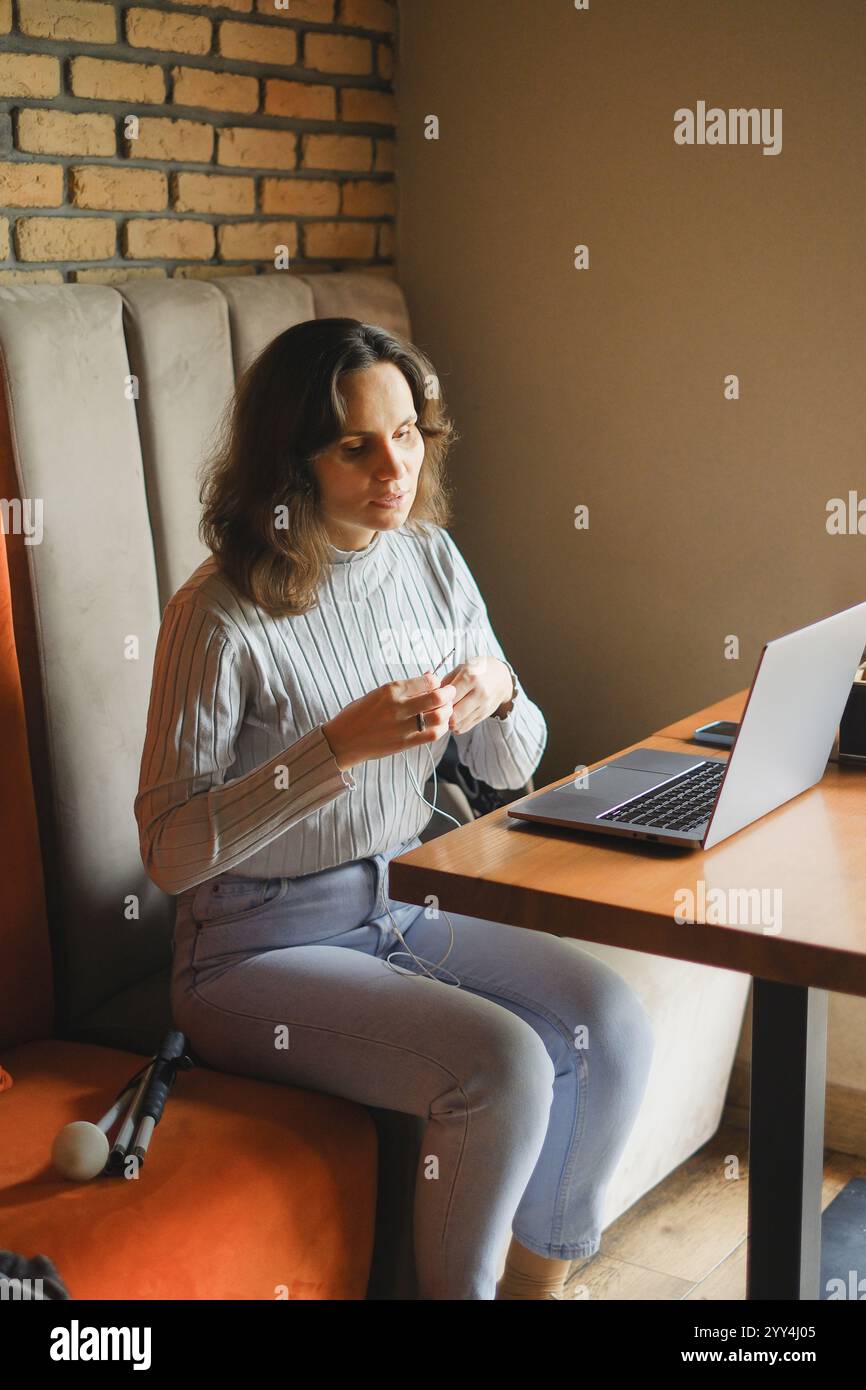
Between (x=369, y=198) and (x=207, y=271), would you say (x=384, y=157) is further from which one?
(x=207, y=271)

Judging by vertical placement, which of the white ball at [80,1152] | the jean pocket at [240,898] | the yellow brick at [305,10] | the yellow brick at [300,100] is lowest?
→ the white ball at [80,1152]

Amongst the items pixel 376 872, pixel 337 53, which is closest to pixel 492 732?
pixel 376 872

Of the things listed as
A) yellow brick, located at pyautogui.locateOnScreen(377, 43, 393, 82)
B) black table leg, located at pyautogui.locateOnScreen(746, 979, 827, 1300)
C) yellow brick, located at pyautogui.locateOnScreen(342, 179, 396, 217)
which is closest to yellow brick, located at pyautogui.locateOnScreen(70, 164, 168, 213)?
yellow brick, located at pyautogui.locateOnScreen(342, 179, 396, 217)

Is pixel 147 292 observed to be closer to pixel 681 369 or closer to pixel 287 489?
pixel 287 489

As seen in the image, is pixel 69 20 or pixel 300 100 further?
pixel 300 100

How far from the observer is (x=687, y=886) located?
129 cm

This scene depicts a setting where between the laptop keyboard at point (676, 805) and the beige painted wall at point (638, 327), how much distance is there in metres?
0.80

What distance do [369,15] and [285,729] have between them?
4.96 feet

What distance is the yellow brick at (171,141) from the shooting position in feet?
7.00

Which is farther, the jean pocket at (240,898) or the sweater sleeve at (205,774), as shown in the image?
the jean pocket at (240,898)

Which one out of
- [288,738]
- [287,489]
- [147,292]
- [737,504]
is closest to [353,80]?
[147,292]

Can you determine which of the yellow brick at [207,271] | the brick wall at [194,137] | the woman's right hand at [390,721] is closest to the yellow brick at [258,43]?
the brick wall at [194,137]

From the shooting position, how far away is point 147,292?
2.00m

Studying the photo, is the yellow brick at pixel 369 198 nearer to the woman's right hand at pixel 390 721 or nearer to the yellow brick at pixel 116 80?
the yellow brick at pixel 116 80
